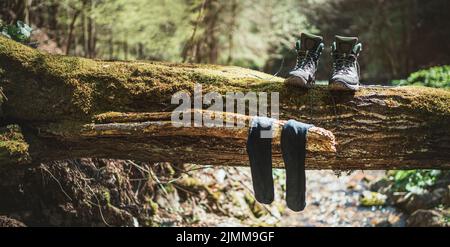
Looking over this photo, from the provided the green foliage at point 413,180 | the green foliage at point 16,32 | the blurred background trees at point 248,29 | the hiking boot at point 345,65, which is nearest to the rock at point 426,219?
the green foliage at point 413,180

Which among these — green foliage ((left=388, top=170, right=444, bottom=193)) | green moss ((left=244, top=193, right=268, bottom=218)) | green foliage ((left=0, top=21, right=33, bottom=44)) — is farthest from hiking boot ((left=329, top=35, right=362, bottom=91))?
green foliage ((left=388, top=170, right=444, bottom=193))

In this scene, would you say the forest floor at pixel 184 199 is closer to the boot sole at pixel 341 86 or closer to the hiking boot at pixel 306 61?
the boot sole at pixel 341 86

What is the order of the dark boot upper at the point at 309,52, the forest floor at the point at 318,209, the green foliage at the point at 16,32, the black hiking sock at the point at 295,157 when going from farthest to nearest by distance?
the forest floor at the point at 318,209 < the green foliage at the point at 16,32 < the dark boot upper at the point at 309,52 < the black hiking sock at the point at 295,157

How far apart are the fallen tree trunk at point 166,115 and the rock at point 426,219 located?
2393mm

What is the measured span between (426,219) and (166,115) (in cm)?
386

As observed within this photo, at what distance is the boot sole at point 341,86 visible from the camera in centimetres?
297

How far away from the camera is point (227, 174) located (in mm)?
6012

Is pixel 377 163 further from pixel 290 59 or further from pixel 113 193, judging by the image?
pixel 290 59

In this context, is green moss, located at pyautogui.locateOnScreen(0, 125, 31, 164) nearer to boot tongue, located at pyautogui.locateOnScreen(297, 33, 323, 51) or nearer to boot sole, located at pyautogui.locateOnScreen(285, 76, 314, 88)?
boot sole, located at pyautogui.locateOnScreen(285, 76, 314, 88)

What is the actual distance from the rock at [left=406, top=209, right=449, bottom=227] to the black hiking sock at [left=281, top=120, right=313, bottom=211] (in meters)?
2.84

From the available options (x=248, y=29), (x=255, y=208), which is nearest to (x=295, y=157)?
(x=255, y=208)

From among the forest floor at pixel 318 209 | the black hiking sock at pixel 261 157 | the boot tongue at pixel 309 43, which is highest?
the boot tongue at pixel 309 43

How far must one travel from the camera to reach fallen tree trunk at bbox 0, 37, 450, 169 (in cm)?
299

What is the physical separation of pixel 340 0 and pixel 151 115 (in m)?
10.4
